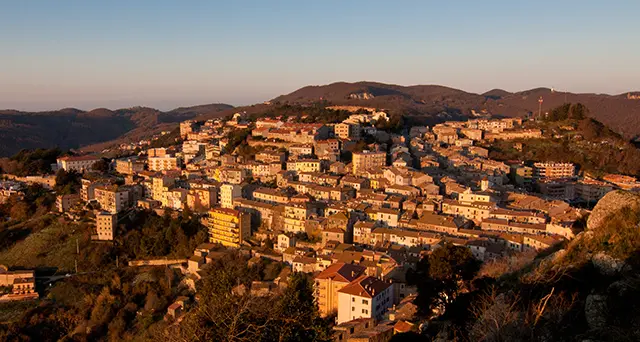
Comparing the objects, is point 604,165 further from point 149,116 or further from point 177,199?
point 149,116

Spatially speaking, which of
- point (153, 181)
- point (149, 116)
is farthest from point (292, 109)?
point (149, 116)

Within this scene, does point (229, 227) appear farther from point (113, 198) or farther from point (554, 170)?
point (554, 170)

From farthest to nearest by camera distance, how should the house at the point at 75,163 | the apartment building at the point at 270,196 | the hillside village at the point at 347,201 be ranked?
the house at the point at 75,163 < the apartment building at the point at 270,196 < the hillside village at the point at 347,201

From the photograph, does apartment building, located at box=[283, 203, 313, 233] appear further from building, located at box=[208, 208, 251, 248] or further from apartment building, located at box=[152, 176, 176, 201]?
apartment building, located at box=[152, 176, 176, 201]

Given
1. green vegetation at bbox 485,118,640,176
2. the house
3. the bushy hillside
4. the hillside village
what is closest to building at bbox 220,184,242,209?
the hillside village

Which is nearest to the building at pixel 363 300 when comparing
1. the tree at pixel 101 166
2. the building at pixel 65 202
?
the building at pixel 65 202

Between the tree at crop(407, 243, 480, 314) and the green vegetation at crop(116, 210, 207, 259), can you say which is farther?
the green vegetation at crop(116, 210, 207, 259)

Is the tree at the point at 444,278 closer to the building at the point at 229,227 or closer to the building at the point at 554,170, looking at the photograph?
the building at the point at 229,227
